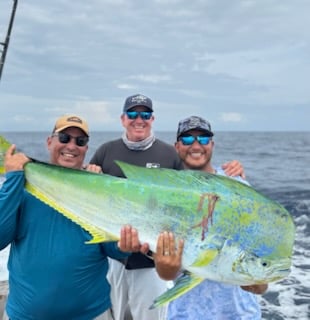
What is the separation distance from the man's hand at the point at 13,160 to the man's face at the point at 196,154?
101cm

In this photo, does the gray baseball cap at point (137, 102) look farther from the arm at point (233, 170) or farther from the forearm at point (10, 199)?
the forearm at point (10, 199)

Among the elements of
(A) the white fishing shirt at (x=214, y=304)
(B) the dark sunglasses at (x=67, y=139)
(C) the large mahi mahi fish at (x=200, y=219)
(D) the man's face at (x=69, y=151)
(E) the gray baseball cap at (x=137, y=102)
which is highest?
(E) the gray baseball cap at (x=137, y=102)

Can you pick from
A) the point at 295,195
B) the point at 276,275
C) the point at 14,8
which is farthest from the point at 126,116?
the point at 295,195

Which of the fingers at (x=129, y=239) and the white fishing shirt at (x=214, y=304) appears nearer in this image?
the fingers at (x=129, y=239)

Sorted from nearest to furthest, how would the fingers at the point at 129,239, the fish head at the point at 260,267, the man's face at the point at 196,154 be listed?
1. the fish head at the point at 260,267
2. the fingers at the point at 129,239
3. the man's face at the point at 196,154

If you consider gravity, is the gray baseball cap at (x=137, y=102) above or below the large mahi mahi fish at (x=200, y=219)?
above

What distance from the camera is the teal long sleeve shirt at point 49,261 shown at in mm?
2107

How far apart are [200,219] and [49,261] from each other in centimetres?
86

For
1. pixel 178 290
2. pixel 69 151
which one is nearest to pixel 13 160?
pixel 69 151

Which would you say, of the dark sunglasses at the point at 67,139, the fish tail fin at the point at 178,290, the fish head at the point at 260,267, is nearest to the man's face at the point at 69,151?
the dark sunglasses at the point at 67,139

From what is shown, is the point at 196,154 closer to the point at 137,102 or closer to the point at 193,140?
the point at 193,140

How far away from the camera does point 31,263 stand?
2.11 meters

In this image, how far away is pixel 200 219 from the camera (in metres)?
1.76

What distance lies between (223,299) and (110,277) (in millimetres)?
1629
